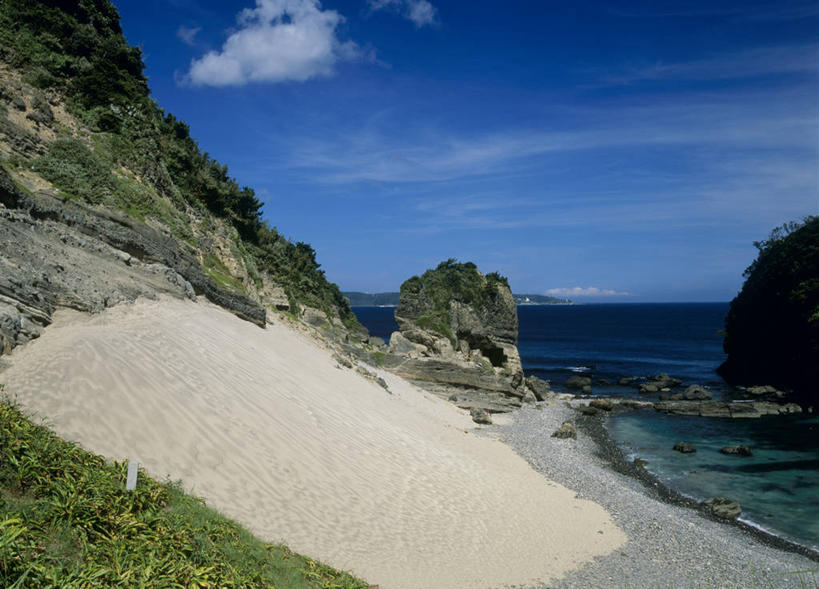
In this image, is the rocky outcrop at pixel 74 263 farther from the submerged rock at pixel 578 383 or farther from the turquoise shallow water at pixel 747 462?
the submerged rock at pixel 578 383

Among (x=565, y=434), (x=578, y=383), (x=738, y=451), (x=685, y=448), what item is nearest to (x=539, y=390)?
(x=578, y=383)

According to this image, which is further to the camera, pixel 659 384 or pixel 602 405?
pixel 659 384

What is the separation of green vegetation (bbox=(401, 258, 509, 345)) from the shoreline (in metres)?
15.0

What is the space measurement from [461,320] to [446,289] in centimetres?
323

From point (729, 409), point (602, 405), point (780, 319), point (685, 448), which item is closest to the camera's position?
point (685, 448)

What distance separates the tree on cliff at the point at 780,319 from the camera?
41062mm

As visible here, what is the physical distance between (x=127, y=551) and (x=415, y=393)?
895 inches

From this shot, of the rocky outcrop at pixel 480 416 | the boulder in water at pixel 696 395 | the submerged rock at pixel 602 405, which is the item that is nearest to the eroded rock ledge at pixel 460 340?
the rocky outcrop at pixel 480 416

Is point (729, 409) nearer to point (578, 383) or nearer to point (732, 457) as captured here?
point (732, 457)

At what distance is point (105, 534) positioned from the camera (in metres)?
4.69

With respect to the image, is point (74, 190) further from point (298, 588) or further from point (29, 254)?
point (298, 588)

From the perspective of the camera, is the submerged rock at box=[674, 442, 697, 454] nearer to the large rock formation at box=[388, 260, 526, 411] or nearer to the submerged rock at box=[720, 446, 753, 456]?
the submerged rock at box=[720, 446, 753, 456]

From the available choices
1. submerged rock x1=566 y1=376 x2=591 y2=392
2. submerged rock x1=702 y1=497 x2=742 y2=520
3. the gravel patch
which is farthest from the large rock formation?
submerged rock x1=702 y1=497 x2=742 y2=520

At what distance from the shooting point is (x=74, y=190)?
15.2 metres
